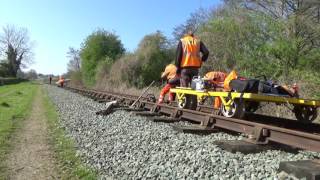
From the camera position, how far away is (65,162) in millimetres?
7180

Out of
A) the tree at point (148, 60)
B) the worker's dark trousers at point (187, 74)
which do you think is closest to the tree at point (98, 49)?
the tree at point (148, 60)

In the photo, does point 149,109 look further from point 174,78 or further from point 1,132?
point 1,132

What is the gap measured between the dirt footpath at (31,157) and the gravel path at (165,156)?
62 cm

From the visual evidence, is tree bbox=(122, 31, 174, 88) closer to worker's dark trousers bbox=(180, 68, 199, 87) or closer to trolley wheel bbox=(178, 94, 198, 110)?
worker's dark trousers bbox=(180, 68, 199, 87)

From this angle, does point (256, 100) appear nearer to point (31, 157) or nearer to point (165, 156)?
point (165, 156)

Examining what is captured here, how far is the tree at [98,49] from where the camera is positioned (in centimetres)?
5781

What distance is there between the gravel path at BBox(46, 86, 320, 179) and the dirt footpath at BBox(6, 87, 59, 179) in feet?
2.02

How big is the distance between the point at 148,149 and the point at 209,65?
13.9 meters

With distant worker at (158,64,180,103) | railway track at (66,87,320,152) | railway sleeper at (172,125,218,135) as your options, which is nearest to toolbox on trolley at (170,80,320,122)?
railway track at (66,87,320,152)

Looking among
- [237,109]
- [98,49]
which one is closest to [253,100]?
[237,109]

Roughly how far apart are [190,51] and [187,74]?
2.28ft

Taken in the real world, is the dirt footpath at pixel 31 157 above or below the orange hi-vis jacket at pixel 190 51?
below

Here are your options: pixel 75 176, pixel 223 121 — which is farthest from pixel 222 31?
pixel 75 176

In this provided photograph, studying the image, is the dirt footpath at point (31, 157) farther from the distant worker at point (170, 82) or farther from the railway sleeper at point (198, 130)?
the distant worker at point (170, 82)
